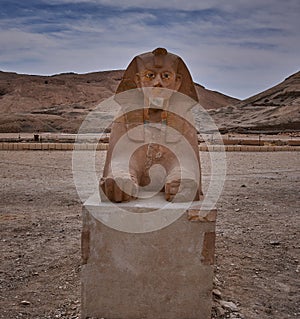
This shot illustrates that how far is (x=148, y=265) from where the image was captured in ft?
8.50

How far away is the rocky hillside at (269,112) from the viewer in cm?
2427

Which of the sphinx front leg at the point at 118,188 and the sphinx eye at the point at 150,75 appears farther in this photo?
the sphinx eye at the point at 150,75

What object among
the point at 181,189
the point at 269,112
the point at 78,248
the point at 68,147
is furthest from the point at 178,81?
the point at 269,112

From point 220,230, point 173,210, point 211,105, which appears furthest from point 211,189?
point 211,105

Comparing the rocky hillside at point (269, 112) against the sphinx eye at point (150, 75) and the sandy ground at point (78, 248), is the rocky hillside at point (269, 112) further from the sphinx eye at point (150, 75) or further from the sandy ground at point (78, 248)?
the sphinx eye at point (150, 75)

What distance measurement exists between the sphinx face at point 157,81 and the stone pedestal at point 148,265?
2.72ft

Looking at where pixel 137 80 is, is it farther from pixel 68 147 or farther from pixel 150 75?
pixel 68 147

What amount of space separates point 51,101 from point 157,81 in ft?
129

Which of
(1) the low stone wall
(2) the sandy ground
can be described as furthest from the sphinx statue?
(1) the low stone wall

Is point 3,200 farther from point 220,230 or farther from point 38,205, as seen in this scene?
point 220,230

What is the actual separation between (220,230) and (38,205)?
2270 millimetres

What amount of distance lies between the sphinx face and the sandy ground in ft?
4.39

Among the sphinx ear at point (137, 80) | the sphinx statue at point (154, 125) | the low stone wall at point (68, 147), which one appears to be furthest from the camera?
the low stone wall at point (68, 147)

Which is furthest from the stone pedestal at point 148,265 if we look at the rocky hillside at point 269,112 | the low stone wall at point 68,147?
the rocky hillside at point 269,112
